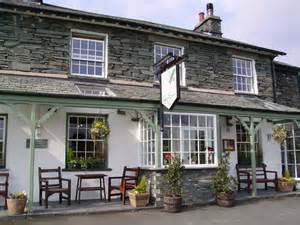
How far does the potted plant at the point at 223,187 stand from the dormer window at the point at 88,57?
458 cm

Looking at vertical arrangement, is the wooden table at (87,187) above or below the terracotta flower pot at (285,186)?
above

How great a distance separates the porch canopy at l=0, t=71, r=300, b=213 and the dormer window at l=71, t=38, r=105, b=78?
0.40 m

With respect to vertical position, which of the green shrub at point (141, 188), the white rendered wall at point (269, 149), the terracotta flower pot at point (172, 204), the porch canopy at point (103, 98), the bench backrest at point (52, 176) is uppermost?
the porch canopy at point (103, 98)

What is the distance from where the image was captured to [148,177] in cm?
897

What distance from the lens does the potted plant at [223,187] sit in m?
8.83

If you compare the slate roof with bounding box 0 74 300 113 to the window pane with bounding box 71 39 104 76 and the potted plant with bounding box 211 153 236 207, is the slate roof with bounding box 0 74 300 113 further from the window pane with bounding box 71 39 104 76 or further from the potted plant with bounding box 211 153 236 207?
the potted plant with bounding box 211 153 236 207

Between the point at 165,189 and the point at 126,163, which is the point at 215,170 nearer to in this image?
the point at 165,189

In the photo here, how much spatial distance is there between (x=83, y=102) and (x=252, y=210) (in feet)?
16.0

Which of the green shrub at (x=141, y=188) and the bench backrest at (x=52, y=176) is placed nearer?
the green shrub at (x=141, y=188)

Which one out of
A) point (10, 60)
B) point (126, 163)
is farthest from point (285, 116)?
point (10, 60)

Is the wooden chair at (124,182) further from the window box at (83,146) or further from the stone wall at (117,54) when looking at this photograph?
the stone wall at (117,54)

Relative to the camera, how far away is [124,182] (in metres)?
8.91

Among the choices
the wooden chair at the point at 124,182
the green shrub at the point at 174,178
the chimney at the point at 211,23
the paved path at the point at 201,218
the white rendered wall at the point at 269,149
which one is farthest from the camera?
the chimney at the point at 211,23

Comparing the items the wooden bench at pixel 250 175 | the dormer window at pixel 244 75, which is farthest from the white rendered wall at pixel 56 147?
the dormer window at pixel 244 75
